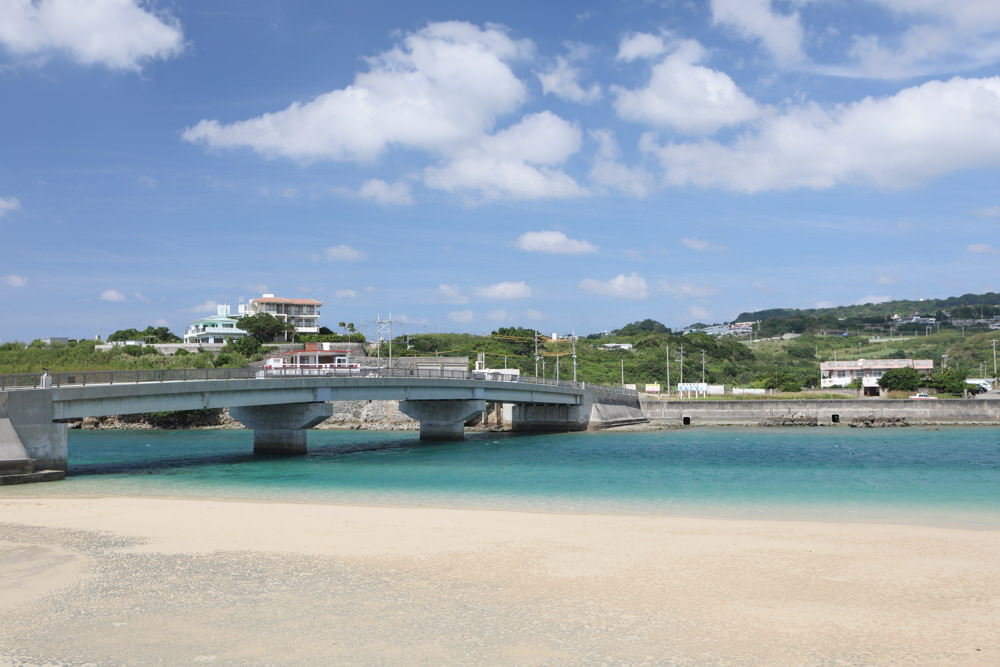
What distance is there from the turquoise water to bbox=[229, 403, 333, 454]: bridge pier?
1901mm

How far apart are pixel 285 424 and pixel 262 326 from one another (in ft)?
245

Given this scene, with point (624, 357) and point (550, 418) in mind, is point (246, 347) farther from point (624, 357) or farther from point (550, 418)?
point (624, 357)

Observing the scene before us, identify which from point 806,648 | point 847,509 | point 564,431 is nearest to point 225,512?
point 806,648

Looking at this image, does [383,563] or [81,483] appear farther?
[81,483]

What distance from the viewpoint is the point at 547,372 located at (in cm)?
13362

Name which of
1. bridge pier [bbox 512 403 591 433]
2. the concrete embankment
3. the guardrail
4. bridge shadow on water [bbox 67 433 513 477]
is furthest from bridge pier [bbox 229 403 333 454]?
the concrete embankment

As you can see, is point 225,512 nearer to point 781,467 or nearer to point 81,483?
point 81,483

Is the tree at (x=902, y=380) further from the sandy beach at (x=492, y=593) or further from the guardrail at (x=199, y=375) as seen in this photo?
the sandy beach at (x=492, y=593)

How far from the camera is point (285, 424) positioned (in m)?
56.6

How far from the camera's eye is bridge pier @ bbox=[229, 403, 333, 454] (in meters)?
56.1

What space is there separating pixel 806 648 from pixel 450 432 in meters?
58.6

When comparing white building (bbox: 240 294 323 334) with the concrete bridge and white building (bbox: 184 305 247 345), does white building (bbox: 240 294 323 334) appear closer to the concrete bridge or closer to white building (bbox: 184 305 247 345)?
white building (bbox: 184 305 247 345)

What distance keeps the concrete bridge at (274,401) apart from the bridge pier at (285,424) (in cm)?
7

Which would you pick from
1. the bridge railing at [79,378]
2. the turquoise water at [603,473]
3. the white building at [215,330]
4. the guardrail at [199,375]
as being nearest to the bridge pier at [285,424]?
the turquoise water at [603,473]
